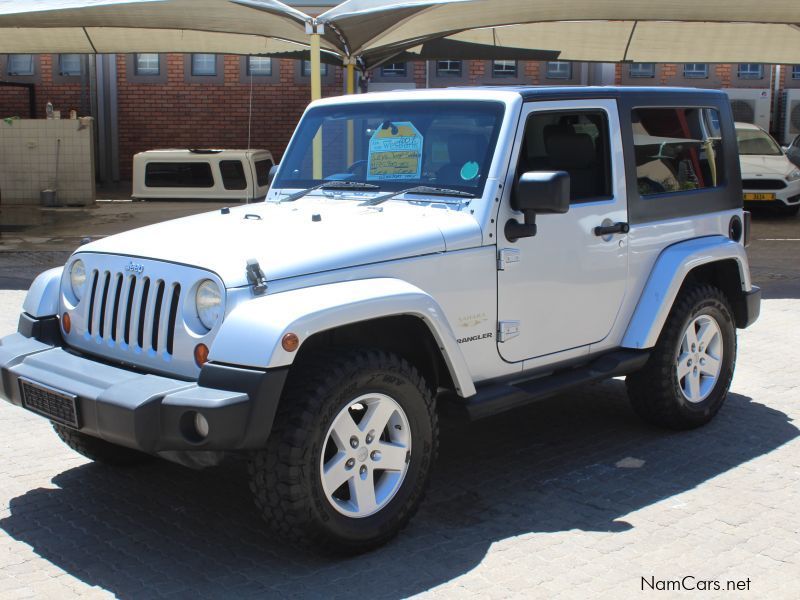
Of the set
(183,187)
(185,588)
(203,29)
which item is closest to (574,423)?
(185,588)

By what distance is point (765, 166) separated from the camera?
1616cm

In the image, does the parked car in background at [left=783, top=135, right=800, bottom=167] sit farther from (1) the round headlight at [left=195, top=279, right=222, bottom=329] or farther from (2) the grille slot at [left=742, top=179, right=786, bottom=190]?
(1) the round headlight at [left=195, top=279, right=222, bottom=329]

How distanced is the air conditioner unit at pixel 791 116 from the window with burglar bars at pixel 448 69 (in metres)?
7.10

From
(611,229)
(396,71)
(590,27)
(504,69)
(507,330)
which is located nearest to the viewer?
(507,330)

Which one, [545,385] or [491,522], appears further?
[545,385]

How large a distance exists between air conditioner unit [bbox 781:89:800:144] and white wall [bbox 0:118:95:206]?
47.3ft

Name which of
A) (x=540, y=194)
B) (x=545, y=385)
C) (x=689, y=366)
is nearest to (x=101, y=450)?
(x=545, y=385)

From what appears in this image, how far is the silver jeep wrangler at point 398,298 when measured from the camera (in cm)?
381

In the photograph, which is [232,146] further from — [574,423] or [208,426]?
[208,426]

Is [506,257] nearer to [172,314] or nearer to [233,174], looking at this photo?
[172,314]

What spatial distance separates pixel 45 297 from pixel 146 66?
1858cm

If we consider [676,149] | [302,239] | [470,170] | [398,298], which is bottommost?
[398,298]

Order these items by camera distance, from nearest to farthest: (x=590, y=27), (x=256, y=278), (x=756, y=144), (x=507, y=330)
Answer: (x=256, y=278)
(x=507, y=330)
(x=590, y=27)
(x=756, y=144)

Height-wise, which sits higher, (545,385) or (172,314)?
(172,314)
